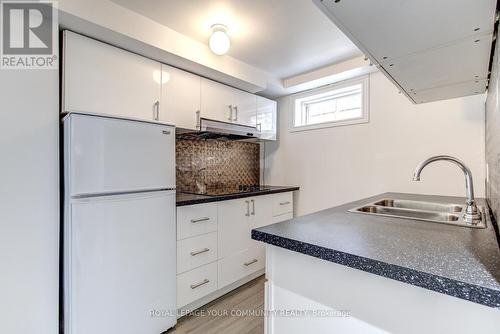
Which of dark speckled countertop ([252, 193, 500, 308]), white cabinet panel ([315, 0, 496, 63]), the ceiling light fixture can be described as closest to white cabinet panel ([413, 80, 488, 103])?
white cabinet panel ([315, 0, 496, 63])

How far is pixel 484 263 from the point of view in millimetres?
660

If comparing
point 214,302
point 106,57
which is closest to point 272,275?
point 214,302

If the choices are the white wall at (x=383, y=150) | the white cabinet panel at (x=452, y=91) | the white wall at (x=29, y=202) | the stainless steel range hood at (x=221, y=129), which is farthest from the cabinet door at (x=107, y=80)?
the white cabinet panel at (x=452, y=91)

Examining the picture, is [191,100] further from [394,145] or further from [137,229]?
[394,145]

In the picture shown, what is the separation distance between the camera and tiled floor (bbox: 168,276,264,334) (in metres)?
1.76

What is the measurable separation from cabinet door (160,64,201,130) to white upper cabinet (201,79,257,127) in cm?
10

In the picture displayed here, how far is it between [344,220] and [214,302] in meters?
1.56

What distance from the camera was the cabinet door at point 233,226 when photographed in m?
2.16

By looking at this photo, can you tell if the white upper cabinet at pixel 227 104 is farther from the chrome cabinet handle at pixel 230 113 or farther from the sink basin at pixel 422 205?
the sink basin at pixel 422 205

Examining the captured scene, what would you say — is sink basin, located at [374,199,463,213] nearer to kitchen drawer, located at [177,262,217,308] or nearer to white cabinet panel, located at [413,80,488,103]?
white cabinet panel, located at [413,80,488,103]

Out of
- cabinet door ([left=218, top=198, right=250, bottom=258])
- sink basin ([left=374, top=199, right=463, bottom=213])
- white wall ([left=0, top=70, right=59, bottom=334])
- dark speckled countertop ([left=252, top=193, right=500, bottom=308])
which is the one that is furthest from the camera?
cabinet door ([left=218, top=198, right=250, bottom=258])

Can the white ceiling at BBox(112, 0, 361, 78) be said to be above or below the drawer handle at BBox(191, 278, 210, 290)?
above

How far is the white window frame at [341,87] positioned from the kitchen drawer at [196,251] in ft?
5.51

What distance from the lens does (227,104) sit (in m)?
2.54
